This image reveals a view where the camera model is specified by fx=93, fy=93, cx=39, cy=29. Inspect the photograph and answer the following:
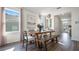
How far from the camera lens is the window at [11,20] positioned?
481 cm

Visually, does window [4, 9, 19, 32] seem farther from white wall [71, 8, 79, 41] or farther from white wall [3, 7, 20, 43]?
white wall [71, 8, 79, 41]

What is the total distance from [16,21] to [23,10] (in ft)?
2.51

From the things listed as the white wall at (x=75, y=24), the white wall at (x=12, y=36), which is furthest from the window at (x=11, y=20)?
the white wall at (x=75, y=24)

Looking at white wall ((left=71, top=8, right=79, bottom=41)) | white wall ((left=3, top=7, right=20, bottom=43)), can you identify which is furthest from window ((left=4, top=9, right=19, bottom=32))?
white wall ((left=71, top=8, right=79, bottom=41))

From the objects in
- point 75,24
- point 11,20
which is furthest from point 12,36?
point 75,24

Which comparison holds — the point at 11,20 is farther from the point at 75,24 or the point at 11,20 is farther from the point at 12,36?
the point at 75,24

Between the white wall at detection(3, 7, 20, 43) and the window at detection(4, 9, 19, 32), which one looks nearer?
the white wall at detection(3, 7, 20, 43)

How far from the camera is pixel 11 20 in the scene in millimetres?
5078

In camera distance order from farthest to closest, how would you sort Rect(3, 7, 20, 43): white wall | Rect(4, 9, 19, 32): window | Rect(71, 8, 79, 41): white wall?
1. Rect(71, 8, 79, 41): white wall
2. Rect(4, 9, 19, 32): window
3. Rect(3, 7, 20, 43): white wall

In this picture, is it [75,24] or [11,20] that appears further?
[75,24]

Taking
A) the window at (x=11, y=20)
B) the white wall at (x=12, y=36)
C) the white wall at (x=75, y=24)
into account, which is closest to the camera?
the white wall at (x=12, y=36)

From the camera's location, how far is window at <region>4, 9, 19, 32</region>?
15.8 ft

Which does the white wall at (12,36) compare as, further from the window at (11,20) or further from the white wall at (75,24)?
the white wall at (75,24)
